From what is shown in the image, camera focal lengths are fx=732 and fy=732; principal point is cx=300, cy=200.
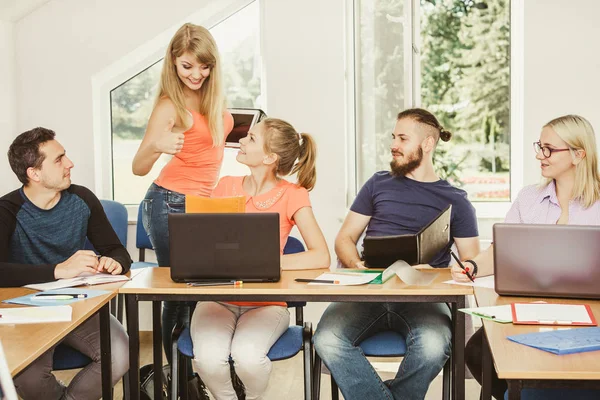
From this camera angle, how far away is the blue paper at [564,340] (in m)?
1.66

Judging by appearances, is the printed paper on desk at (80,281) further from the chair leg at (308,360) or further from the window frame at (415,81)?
the window frame at (415,81)

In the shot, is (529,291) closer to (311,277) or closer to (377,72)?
(311,277)

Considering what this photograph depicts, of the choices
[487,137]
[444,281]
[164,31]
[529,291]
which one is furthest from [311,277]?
[487,137]

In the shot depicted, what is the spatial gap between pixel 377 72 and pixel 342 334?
2.15 meters

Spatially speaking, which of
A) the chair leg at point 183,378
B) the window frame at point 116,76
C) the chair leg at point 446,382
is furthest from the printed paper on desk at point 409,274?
the window frame at point 116,76

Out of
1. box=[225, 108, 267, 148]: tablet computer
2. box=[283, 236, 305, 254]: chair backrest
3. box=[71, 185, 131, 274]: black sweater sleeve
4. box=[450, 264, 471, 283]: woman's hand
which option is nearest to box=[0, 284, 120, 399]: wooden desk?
box=[71, 185, 131, 274]: black sweater sleeve

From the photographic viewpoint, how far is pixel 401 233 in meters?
3.11

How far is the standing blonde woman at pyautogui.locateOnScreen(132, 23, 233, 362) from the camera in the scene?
9.95 feet

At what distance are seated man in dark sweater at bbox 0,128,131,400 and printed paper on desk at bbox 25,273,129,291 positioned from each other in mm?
25

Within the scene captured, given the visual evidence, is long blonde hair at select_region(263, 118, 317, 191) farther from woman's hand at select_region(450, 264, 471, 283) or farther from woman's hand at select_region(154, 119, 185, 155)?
woman's hand at select_region(450, 264, 471, 283)

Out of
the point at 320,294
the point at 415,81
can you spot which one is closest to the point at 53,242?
the point at 320,294

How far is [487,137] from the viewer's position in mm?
5406

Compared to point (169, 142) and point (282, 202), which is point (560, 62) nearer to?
point (282, 202)

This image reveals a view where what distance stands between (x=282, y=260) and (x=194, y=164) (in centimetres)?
70
